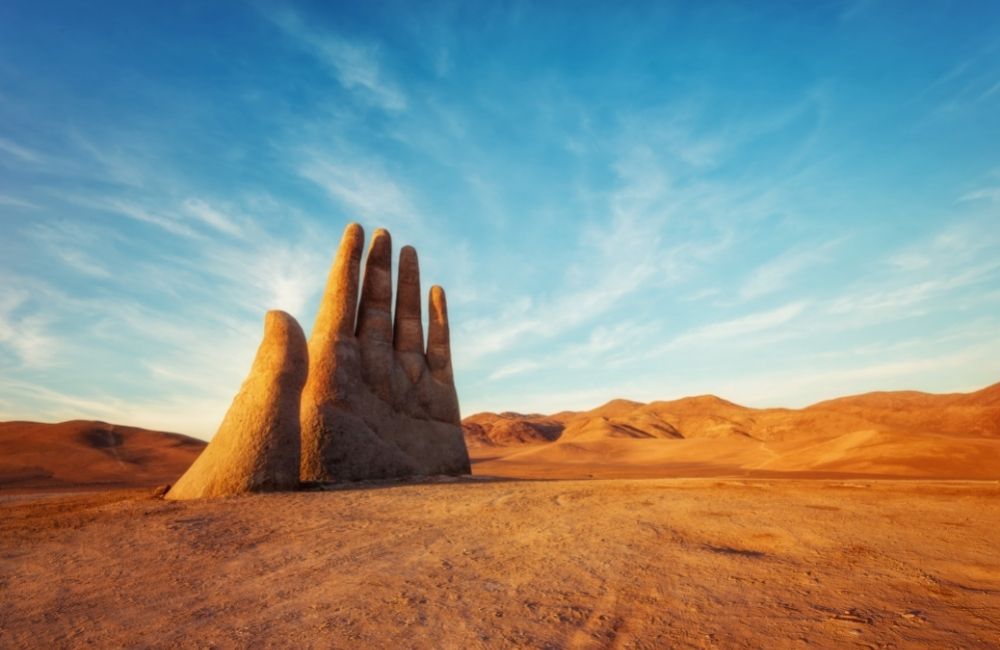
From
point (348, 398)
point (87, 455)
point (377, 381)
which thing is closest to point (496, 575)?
point (348, 398)

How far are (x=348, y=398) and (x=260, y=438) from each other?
3831 millimetres

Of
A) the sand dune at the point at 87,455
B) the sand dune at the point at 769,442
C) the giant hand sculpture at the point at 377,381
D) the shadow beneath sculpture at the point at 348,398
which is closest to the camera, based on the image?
the shadow beneath sculpture at the point at 348,398

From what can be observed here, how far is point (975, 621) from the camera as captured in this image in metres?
4.38

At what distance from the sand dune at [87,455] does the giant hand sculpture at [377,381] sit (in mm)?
10825

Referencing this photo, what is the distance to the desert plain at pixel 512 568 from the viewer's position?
4.20 m

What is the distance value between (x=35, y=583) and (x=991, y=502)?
15.5 meters

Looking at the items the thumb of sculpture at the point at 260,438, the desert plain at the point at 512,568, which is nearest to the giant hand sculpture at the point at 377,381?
the desert plain at the point at 512,568

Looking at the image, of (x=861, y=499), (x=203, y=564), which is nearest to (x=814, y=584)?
(x=203, y=564)

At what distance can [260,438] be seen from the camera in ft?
38.0

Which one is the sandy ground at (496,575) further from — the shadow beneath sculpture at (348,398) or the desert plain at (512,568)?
the shadow beneath sculpture at (348,398)

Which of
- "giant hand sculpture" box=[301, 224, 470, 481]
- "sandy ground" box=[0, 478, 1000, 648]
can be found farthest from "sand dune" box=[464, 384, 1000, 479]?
"sandy ground" box=[0, 478, 1000, 648]

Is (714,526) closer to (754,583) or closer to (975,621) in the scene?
(754,583)

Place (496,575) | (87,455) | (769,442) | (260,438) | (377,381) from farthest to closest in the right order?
(769,442)
(87,455)
(377,381)
(260,438)
(496,575)

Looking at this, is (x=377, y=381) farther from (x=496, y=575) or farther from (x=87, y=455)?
(x=87, y=455)
